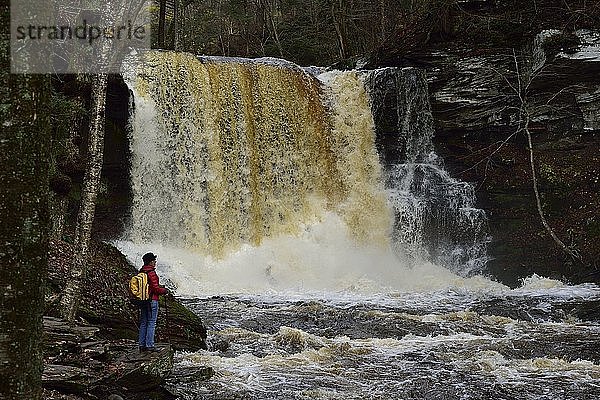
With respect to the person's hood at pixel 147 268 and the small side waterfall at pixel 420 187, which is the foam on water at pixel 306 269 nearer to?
the small side waterfall at pixel 420 187

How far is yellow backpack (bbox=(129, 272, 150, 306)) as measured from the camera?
7980 millimetres

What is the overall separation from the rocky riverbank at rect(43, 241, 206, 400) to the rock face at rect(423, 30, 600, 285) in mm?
10945

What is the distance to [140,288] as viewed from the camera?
26.2 feet

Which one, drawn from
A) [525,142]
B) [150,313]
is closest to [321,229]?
[525,142]

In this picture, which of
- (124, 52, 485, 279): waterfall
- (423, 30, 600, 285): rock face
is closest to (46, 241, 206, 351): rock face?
(124, 52, 485, 279): waterfall

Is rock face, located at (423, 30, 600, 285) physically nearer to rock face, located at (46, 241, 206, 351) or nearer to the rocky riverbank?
rock face, located at (46, 241, 206, 351)

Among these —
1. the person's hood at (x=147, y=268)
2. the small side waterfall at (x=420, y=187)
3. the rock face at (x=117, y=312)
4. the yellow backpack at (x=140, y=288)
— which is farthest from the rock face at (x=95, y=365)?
the small side waterfall at (x=420, y=187)

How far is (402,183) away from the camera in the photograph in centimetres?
2047

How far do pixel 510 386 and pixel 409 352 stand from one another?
2.00 m

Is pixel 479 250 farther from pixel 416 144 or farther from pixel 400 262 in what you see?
pixel 416 144

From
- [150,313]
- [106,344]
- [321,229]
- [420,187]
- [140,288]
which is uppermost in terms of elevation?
[420,187]

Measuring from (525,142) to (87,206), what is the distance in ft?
48.2

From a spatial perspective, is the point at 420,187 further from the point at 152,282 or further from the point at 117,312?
the point at 152,282

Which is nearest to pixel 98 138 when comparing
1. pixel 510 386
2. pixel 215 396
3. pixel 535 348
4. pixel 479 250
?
pixel 215 396
